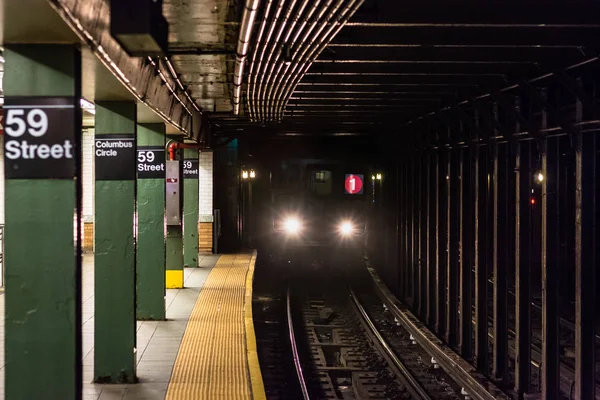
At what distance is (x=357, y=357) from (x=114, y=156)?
238 inches

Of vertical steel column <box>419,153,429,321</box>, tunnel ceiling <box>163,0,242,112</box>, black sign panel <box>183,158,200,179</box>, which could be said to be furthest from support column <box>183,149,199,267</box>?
tunnel ceiling <box>163,0,242,112</box>

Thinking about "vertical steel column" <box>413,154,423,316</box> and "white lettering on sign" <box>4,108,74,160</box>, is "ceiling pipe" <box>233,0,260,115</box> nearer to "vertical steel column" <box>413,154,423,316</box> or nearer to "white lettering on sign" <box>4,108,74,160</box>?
"white lettering on sign" <box>4,108,74,160</box>

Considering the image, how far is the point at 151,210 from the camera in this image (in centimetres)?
956

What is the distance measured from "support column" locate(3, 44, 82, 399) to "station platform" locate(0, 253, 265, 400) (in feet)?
5.52

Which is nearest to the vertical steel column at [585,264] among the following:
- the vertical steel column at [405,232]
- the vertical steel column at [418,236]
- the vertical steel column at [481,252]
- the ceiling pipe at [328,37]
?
the vertical steel column at [481,252]

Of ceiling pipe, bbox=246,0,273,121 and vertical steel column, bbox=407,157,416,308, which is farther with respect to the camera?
vertical steel column, bbox=407,157,416,308

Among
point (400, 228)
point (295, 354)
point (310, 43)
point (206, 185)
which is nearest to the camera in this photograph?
point (310, 43)

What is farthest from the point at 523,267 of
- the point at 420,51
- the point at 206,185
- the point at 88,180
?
the point at 88,180

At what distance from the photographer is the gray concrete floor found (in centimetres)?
659

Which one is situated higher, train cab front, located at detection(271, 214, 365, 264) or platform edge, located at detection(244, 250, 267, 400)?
train cab front, located at detection(271, 214, 365, 264)

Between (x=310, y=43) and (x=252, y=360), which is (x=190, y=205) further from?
(x=310, y=43)

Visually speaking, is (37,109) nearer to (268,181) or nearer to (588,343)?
(588,343)

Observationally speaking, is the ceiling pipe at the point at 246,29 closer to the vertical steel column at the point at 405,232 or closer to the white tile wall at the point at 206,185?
the vertical steel column at the point at 405,232

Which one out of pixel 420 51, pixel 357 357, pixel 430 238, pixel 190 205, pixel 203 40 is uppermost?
pixel 420 51
